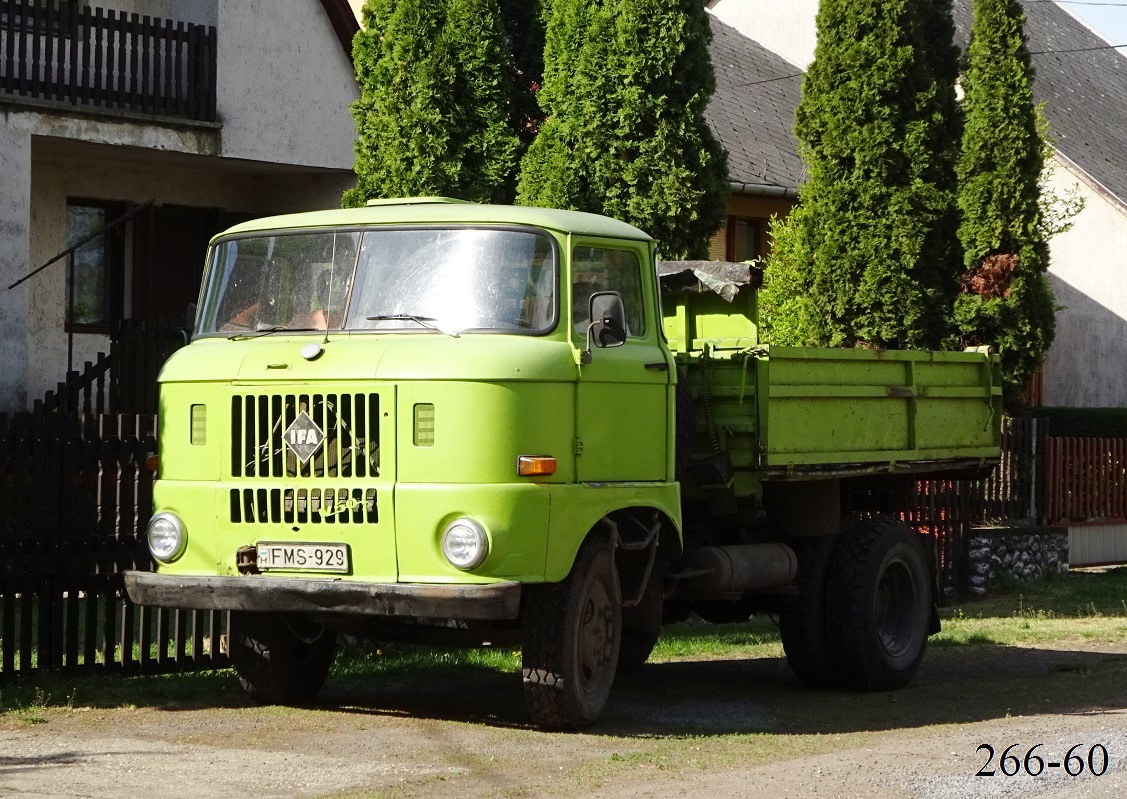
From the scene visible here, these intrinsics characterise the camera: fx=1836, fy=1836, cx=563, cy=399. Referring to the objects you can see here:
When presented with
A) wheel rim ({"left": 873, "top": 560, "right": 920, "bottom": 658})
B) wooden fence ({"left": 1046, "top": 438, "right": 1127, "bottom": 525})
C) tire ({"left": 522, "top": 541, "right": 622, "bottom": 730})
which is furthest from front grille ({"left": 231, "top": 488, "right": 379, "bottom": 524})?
wooden fence ({"left": 1046, "top": 438, "right": 1127, "bottom": 525})

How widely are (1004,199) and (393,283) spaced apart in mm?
14128

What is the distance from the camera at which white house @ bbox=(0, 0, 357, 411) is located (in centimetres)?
1788

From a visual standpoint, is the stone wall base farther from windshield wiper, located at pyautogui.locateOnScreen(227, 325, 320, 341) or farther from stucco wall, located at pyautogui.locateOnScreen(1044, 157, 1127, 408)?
stucco wall, located at pyautogui.locateOnScreen(1044, 157, 1127, 408)

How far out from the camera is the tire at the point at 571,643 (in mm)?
9070

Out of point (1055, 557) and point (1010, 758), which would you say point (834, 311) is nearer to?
point (1055, 557)

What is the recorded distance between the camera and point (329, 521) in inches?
354

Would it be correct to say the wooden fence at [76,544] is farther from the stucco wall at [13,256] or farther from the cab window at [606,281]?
the stucco wall at [13,256]

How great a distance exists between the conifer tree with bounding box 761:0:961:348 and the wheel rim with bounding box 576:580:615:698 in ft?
37.6

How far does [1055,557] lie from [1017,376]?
98.2 inches

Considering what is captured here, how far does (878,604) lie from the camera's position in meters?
11.8

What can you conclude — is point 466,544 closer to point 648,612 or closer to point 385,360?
point 385,360

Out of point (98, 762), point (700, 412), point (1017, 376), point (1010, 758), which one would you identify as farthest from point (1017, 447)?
point (98, 762)

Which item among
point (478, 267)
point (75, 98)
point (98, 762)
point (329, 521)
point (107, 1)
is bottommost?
point (98, 762)
